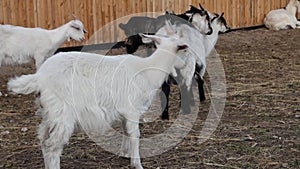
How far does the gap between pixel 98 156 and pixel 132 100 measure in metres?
0.81

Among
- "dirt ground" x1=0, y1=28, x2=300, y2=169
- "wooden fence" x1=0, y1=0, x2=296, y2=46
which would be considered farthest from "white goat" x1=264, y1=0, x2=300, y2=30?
"dirt ground" x1=0, y1=28, x2=300, y2=169

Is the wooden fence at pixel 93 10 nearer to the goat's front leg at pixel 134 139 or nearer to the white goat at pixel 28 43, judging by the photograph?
the white goat at pixel 28 43

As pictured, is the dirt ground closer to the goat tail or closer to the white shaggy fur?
the white shaggy fur

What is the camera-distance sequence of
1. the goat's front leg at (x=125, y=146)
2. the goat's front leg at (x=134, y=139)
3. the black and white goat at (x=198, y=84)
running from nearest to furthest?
the goat's front leg at (x=134, y=139) < the goat's front leg at (x=125, y=146) < the black and white goat at (x=198, y=84)

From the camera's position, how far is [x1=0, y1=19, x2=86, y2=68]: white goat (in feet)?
25.1

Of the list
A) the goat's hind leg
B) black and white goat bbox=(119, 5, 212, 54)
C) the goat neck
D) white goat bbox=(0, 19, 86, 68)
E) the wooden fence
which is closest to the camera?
the goat's hind leg

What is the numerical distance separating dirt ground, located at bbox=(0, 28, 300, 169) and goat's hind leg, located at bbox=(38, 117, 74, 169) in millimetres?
448

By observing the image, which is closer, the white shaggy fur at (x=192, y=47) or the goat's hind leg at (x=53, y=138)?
the goat's hind leg at (x=53, y=138)

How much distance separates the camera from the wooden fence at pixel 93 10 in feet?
32.8

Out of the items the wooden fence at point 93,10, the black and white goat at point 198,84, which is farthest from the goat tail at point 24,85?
the wooden fence at point 93,10

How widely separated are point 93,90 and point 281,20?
10.7m

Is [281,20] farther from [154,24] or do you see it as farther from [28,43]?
[28,43]

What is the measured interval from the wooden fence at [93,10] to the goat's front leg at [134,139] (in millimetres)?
6017

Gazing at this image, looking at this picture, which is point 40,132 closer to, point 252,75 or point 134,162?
point 134,162
